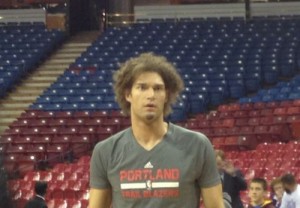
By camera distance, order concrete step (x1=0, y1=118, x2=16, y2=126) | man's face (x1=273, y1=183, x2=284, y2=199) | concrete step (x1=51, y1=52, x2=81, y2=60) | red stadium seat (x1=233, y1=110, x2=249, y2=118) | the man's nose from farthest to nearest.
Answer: concrete step (x1=51, y1=52, x2=81, y2=60) → concrete step (x1=0, y1=118, x2=16, y2=126) → red stadium seat (x1=233, y1=110, x2=249, y2=118) → man's face (x1=273, y1=183, x2=284, y2=199) → the man's nose

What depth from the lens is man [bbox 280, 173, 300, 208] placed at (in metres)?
8.77

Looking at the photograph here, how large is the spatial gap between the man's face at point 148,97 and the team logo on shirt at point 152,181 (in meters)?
0.19

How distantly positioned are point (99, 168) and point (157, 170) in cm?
25

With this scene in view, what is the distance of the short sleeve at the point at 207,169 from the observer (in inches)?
147

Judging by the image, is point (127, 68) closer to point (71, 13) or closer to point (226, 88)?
point (226, 88)

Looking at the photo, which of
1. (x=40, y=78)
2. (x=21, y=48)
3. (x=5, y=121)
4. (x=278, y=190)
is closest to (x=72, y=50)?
(x=21, y=48)

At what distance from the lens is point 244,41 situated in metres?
25.0

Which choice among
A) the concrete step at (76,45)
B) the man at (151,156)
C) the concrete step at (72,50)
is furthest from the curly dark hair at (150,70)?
the concrete step at (76,45)

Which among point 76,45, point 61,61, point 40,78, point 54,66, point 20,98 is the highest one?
point 76,45

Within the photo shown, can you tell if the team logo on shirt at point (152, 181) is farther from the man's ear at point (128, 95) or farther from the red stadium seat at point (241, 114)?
the red stadium seat at point (241, 114)

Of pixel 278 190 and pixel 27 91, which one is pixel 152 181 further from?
pixel 27 91

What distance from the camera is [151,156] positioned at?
3.72 meters

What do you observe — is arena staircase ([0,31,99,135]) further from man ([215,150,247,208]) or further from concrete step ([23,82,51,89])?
man ([215,150,247,208])

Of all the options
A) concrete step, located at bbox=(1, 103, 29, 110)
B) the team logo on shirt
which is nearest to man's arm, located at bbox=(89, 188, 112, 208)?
the team logo on shirt
